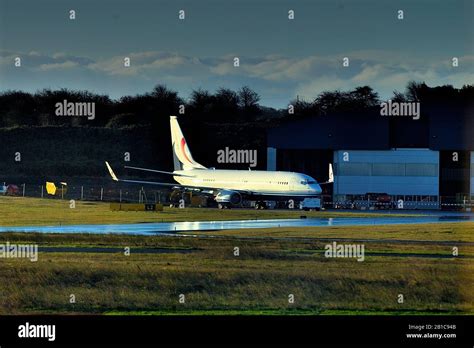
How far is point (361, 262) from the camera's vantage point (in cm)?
4306

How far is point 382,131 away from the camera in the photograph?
356 ft

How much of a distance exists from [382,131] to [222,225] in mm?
42790

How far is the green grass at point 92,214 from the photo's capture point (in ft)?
247

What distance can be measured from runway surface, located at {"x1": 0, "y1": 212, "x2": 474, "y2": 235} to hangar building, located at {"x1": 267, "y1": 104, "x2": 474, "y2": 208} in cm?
Result: 2224

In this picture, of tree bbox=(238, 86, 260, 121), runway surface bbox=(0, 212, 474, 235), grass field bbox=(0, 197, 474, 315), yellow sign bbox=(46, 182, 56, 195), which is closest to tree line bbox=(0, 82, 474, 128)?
tree bbox=(238, 86, 260, 121)

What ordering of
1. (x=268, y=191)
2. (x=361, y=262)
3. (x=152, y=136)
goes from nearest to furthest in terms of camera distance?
(x=361, y=262)
(x=268, y=191)
(x=152, y=136)

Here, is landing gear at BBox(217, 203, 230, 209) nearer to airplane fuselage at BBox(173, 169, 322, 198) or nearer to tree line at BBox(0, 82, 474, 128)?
airplane fuselage at BBox(173, 169, 322, 198)

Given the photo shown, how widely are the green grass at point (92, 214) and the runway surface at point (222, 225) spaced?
4641mm

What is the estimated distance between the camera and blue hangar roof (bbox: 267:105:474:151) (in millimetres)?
105438

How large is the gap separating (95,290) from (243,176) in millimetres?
71448

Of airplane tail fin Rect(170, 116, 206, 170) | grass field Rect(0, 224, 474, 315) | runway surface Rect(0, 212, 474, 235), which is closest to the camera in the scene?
grass field Rect(0, 224, 474, 315)

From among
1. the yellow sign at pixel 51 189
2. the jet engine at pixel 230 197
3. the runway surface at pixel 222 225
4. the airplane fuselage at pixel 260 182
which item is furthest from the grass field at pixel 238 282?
the yellow sign at pixel 51 189
